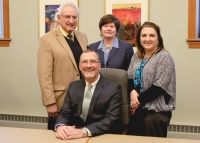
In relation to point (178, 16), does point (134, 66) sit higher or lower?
lower

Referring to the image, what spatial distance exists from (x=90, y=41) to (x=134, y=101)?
193cm

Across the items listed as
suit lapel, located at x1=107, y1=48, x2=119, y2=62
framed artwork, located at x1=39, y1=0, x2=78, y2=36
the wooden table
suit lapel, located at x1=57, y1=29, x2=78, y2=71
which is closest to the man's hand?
suit lapel, located at x1=57, y1=29, x2=78, y2=71

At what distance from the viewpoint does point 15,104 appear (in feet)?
15.3

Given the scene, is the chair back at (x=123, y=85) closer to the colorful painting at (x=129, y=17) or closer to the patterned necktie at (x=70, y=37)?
the patterned necktie at (x=70, y=37)

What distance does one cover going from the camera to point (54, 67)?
2879 mm

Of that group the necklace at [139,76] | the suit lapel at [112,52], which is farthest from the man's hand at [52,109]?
the necklace at [139,76]

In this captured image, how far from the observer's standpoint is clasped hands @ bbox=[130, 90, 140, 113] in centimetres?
251

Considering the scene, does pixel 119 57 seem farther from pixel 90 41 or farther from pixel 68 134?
pixel 90 41

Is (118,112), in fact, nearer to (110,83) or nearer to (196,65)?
(110,83)

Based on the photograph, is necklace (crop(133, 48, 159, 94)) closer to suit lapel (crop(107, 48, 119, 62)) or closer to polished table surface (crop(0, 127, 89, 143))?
suit lapel (crop(107, 48, 119, 62))

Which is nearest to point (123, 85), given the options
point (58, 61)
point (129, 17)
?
point (58, 61)

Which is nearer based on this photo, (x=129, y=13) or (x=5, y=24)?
(x=129, y=13)

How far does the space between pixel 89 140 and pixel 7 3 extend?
10.2 ft

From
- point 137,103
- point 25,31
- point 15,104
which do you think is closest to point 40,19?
point 25,31
